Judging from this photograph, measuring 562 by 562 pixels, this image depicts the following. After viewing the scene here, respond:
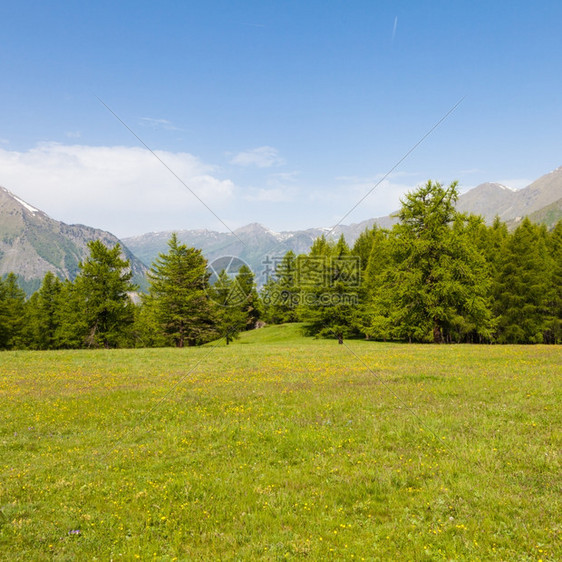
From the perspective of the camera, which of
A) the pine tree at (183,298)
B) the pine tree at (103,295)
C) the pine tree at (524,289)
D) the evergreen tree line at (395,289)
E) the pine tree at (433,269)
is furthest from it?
the pine tree at (103,295)

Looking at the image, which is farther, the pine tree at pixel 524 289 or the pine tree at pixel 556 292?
the pine tree at pixel 556 292

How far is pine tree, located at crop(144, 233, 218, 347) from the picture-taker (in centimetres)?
4957

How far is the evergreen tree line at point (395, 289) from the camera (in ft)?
126

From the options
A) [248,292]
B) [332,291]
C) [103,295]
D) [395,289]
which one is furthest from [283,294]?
[395,289]

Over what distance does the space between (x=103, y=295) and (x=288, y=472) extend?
50679mm

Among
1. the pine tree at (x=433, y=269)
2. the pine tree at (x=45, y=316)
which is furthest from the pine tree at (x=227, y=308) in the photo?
the pine tree at (x=45, y=316)

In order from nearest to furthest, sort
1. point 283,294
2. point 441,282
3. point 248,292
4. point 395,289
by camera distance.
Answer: point 441,282 → point 395,289 → point 248,292 → point 283,294

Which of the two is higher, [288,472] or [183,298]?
[183,298]

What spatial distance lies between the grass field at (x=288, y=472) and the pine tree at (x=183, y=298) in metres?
32.6

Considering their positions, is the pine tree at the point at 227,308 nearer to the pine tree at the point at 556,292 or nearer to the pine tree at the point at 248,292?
the pine tree at the point at 248,292

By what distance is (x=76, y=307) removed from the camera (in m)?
53.8

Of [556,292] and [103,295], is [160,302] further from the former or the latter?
[556,292]

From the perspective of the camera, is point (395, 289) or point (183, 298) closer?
point (395, 289)

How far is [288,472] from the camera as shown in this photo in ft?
28.0
